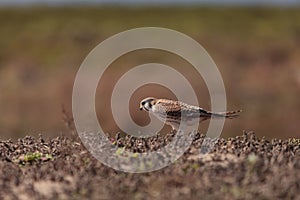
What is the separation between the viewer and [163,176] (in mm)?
7102

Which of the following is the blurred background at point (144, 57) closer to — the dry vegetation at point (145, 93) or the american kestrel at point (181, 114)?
the dry vegetation at point (145, 93)

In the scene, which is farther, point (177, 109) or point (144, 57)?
point (144, 57)

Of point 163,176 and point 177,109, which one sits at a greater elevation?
point 177,109

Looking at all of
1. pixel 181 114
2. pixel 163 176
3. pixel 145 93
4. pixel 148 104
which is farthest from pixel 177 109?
pixel 145 93

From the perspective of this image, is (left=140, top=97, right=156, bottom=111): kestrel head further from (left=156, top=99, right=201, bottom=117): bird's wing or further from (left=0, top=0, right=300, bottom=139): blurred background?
(left=0, top=0, right=300, bottom=139): blurred background

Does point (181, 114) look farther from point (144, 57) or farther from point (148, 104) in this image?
point (144, 57)

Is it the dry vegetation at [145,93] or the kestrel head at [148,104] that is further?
the kestrel head at [148,104]

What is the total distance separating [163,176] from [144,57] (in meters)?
33.9

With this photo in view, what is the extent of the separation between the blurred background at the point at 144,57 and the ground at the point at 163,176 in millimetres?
11948

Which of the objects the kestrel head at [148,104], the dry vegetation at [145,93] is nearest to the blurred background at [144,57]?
the dry vegetation at [145,93]

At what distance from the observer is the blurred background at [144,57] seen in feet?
93.3

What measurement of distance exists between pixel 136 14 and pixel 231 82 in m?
23.9

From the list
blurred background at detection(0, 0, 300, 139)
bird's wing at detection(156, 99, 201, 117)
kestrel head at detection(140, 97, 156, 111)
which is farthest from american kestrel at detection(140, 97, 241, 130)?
blurred background at detection(0, 0, 300, 139)

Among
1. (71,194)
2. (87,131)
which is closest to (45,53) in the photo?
(87,131)
